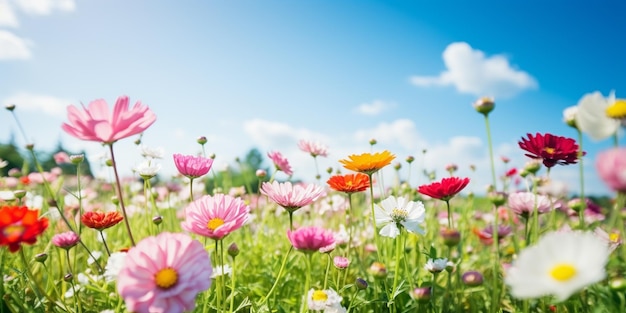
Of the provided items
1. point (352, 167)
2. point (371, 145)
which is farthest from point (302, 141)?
point (352, 167)

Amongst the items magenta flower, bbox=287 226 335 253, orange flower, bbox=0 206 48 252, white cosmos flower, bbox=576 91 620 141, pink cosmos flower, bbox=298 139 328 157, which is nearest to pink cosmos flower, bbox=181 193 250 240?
magenta flower, bbox=287 226 335 253

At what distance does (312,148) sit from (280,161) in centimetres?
29

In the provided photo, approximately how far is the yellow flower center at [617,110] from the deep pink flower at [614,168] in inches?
5.8

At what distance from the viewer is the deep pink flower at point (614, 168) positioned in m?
0.58

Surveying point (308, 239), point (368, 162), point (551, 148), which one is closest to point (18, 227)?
point (308, 239)

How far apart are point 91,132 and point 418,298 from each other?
0.76 meters

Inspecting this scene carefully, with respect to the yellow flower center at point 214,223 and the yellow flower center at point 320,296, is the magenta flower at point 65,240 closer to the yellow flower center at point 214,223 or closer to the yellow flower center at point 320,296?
the yellow flower center at point 214,223

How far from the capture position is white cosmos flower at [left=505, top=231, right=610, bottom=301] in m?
0.58

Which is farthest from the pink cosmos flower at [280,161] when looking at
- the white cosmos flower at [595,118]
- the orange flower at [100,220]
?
the white cosmos flower at [595,118]

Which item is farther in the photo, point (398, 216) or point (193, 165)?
point (398, 216)

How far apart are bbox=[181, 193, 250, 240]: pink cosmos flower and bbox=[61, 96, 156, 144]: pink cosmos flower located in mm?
193

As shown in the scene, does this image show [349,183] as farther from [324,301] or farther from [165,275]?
[165,275]

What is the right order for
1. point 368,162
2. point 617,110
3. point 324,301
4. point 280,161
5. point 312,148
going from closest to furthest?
point 617,110, point 324,301, point 368,162, point 280,161, point 312,148

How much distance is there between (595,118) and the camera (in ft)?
2.38
